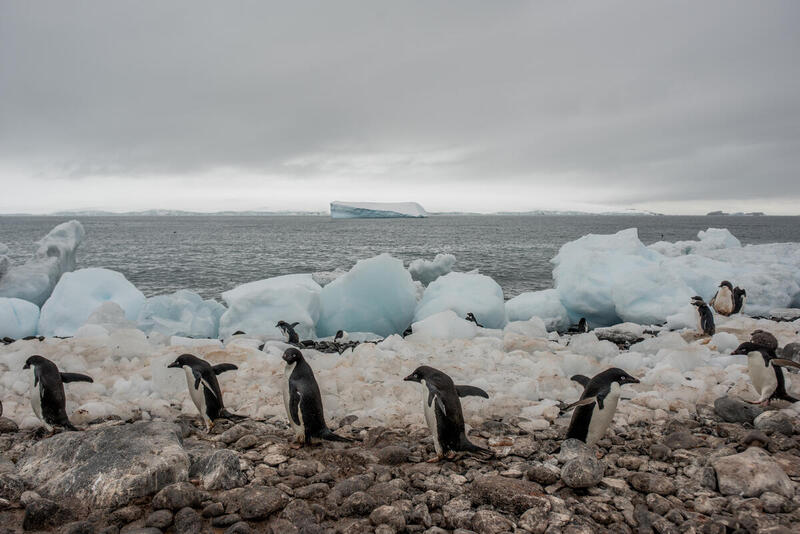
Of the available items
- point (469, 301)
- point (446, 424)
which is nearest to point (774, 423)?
point (446, 424)

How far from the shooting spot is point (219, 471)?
10.6 feet

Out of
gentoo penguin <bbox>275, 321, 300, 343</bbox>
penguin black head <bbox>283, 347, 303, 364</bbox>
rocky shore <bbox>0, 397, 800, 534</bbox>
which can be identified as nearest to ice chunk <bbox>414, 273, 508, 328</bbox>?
gentoo penguin <bbox>275, 321, 300, 343</bbox>

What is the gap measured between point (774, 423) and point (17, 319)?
557 inches

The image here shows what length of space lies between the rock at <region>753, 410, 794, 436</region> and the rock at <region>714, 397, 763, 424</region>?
0.48ft

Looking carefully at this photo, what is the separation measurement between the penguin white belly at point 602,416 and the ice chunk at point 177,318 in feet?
31.7

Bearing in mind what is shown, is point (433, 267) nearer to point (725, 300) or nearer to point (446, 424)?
point (725, 300)

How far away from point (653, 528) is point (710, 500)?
55 centimetres

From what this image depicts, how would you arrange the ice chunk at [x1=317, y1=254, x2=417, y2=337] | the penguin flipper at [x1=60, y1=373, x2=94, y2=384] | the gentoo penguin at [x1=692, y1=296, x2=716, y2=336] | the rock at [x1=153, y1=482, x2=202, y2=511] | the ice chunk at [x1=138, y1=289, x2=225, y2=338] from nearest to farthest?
the rock at [x1=153, y1=482, x2=202, y2=511]
the penguin flipper at [x1=60, y1=373, x2=94, y2=384]
the gentoo penguin at [x1=692, y1=296, x2=716, y2=336]
the ice chunk at [x1=138, y1=289, x2=225, y2=338]
the ice chunk at [x1=317, y1=254, x2=417, y2=337]

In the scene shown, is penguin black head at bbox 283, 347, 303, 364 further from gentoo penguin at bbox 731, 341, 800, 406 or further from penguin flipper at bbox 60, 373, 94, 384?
gentoo penguin at bbox 731, 341, 800, 406

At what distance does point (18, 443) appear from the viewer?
3.98 meters

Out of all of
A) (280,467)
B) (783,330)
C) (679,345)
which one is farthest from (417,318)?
(280,467)

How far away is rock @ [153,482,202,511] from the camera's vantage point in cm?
293

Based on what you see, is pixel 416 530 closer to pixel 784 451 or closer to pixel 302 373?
pixel 302 373

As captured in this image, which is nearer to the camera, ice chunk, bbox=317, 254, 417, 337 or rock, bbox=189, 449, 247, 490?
rock, bbox=189, 449, 247, 490
